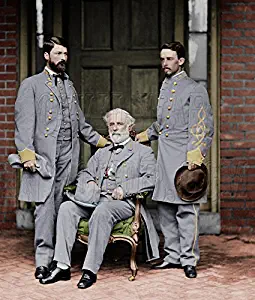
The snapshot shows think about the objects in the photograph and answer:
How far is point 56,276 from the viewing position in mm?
5570

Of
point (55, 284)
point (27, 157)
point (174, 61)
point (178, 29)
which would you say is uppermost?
point (178, 29)

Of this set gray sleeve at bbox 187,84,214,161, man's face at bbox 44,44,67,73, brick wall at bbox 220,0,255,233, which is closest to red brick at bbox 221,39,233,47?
brick wall at bbox 220,0,255,233

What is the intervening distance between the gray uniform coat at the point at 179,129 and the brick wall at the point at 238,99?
5.06ft

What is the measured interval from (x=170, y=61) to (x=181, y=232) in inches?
57.1

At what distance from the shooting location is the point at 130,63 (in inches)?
303

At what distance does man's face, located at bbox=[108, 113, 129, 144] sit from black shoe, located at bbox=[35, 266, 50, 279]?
1.22 meters

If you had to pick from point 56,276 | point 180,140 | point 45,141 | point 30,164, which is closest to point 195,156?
point 180,140

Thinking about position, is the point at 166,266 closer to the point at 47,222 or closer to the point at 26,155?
the point at 47,222

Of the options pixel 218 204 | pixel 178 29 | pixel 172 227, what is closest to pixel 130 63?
pixel 178 29

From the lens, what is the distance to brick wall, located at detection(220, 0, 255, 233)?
7.31m

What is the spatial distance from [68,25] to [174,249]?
3046 millimetres

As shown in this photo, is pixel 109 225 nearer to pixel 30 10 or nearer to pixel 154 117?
pixel 154 117

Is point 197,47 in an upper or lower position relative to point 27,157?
upper

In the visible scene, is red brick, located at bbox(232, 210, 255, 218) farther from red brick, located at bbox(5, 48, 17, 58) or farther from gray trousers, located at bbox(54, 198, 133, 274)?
red brick, located at bbox(5, 48, 17, 58)
